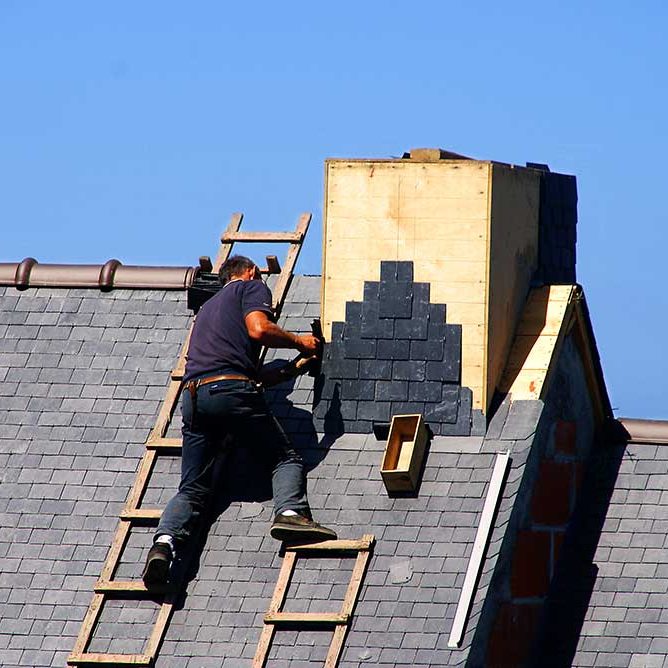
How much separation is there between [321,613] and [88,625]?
1.46 meters

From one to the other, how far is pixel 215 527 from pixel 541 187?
11.7 feet

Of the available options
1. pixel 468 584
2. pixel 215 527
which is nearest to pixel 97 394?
pixel 215 527

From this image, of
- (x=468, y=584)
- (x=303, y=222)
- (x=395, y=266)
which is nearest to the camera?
(x=468, y=584)

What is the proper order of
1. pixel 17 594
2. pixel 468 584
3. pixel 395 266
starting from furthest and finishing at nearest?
pixel 395 266 < pixel 17 594 < pixel 468 584

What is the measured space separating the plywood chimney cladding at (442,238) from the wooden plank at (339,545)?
4.39 feet

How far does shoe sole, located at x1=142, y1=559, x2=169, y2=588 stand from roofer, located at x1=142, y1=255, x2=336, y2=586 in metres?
0.20

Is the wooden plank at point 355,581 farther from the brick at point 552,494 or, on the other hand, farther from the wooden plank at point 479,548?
the brick at point 552,494

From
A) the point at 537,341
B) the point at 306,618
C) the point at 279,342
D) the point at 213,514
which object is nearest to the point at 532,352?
the point at 537,341

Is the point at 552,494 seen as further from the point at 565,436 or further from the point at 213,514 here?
the point at 213,514

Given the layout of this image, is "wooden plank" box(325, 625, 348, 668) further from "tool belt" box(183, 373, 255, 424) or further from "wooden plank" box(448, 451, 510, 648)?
"tool belt" box(183, 373, 255, 424)

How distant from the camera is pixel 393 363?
11891mm

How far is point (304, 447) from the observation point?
1176 cm

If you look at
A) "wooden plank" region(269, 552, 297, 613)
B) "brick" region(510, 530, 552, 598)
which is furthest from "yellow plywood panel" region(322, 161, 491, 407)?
"wooden plank" region(269, 552, 297, 613)

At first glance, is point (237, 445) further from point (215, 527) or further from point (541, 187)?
point (541, 187)
